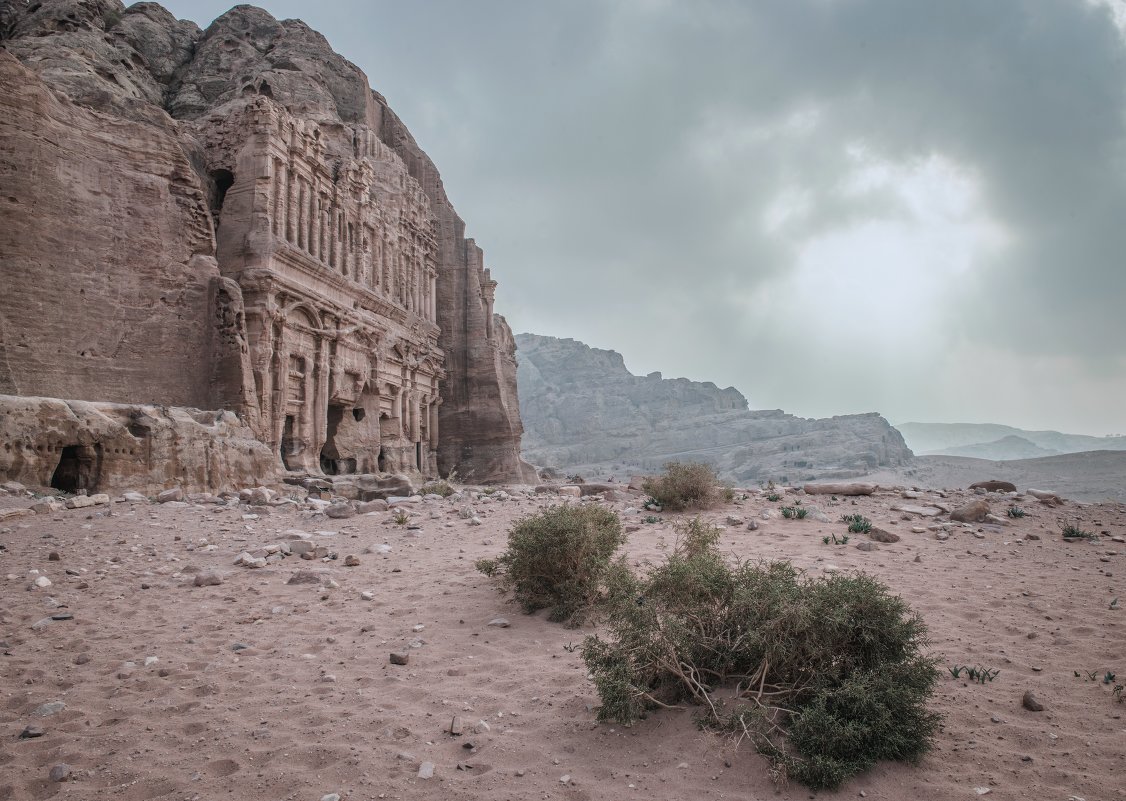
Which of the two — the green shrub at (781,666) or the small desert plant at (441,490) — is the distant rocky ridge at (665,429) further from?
the green shrub at (781,666)

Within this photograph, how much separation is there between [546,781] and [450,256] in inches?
1203

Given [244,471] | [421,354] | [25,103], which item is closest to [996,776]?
[244,471]

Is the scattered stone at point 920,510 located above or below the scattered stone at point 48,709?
above

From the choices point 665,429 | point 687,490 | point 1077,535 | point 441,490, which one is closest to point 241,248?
point 441,490

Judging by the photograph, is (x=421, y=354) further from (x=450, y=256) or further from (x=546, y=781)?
(x=546, y=781)

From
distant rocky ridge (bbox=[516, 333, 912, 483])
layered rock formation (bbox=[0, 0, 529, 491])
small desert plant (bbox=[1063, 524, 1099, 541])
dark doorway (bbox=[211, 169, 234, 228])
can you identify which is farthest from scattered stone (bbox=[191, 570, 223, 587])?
distant rocky ridge (bbox=[516, 333, 912, 483])

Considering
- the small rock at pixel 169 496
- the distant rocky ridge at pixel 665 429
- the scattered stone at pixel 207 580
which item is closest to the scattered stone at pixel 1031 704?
the scattered stone at pixel 207 580

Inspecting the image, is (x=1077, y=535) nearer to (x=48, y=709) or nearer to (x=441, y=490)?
(x=48, y=709)

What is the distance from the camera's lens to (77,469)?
34.2ft

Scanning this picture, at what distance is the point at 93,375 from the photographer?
1262cm

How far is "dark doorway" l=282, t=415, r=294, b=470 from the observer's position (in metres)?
18.3

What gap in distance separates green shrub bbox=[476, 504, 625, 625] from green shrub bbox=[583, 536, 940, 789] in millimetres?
1534

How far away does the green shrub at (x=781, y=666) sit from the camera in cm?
303

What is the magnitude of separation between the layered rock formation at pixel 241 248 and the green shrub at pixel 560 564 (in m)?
11.6
